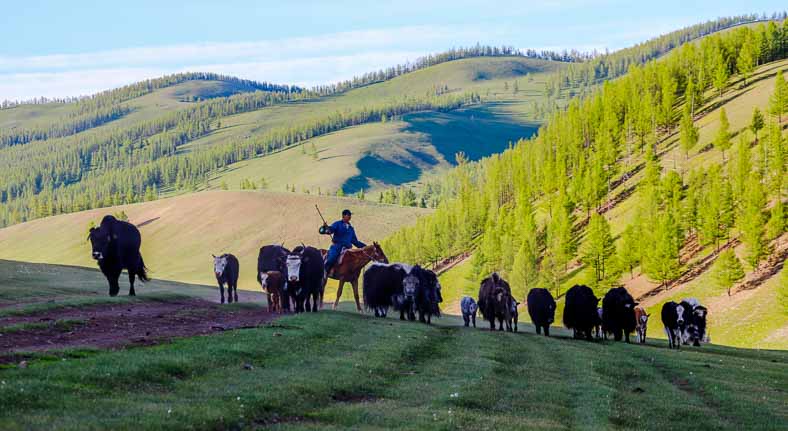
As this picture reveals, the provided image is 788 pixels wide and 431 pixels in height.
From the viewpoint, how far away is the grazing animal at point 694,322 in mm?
41656

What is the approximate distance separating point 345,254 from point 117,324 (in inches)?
569

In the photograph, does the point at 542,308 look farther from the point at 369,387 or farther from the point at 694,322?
the point at 369,387

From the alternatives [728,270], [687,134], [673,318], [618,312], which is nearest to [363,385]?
Answer: [618,312]

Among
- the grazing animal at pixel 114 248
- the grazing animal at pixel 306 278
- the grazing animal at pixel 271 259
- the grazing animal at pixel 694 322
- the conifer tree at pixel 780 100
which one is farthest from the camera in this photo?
the conifer tree at pixel 780 100

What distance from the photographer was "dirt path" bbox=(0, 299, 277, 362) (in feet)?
75.7

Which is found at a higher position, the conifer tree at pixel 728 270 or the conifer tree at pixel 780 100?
the conifer tree at pixel 780 100

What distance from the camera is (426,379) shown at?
66.0ft

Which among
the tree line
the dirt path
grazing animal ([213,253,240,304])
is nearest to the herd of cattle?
the dirt path

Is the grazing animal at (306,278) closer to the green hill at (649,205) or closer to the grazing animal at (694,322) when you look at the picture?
the grazing animal at (694,322)

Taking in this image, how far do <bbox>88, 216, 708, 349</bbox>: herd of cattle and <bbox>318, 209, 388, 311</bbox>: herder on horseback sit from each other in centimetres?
99

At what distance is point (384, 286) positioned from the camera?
38594 mm

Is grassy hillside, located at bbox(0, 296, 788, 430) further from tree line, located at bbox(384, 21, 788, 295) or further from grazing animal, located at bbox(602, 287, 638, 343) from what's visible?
tree line, located at bbox(384, 21, 788, 295)

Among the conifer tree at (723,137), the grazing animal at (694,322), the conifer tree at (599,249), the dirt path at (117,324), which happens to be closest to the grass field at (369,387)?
the dirt path at (117,324)

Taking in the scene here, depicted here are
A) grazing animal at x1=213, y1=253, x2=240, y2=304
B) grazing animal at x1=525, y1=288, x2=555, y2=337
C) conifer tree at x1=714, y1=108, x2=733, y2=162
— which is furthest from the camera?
conifer tree at x1=714, y1=108, x2=733, y2=162
